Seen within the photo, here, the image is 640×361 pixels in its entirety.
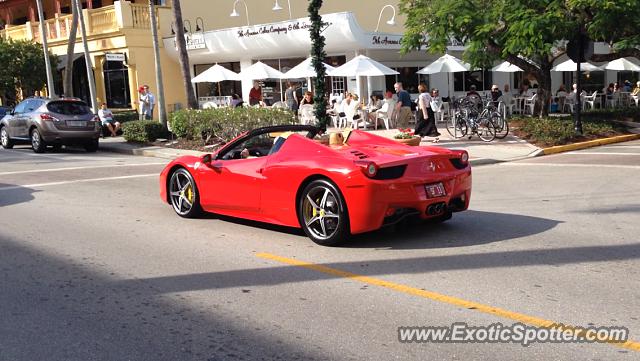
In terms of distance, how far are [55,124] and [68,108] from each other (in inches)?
28.8

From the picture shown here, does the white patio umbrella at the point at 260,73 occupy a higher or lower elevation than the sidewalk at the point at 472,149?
higher

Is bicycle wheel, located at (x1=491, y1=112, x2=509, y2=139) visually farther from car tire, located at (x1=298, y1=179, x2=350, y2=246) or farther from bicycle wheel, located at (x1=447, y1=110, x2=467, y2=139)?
car tire, located at (x1=298, y1=179, x2=350, y2=246)

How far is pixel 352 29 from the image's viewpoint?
25.1 m

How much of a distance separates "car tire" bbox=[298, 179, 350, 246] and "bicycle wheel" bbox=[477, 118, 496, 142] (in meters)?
12.3

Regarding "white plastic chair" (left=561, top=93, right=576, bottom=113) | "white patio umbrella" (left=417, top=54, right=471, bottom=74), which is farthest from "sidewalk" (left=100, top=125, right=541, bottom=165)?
"white plastic chair" (left=561, top=93, right=576, bottom=113)

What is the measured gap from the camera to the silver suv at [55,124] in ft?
62.8

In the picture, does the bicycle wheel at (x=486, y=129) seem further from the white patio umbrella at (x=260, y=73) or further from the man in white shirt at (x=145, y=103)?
the man in white shirt at (x=145, y=103)

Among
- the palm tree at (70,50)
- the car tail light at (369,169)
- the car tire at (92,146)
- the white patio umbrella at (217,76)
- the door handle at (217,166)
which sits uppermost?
the palm tree at (70,50)

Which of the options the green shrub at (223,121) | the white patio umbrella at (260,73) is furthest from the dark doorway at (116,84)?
the green shrub at (223,121)

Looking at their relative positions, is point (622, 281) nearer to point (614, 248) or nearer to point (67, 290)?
point (614, 248)

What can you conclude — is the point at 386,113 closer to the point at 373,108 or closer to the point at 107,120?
the point at 373,108

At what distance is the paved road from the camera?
438 centimetres

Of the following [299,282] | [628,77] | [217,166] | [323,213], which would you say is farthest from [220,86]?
[299,282]

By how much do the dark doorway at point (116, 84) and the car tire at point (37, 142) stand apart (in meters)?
13.0
